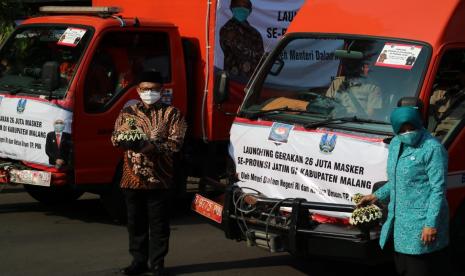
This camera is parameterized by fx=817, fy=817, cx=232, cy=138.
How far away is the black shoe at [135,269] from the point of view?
675 cm

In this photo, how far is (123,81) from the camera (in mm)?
8648

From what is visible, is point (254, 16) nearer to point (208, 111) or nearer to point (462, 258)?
point (208, 111)

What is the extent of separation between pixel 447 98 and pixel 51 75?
3.93 m

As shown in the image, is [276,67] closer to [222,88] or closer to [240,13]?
[222,88]

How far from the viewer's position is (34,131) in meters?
8.37

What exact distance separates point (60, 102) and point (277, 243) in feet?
10.5

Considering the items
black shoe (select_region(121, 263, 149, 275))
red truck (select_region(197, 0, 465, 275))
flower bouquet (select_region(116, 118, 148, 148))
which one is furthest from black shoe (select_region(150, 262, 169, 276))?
flower bouquet (select_region(116, 118, 148, 148))

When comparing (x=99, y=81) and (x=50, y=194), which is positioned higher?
(x=99, y=81)

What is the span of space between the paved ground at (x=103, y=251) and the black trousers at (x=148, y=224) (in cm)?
35

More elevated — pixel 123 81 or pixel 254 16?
pixel 254 16

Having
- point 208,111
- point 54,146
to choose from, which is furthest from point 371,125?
point 54,146

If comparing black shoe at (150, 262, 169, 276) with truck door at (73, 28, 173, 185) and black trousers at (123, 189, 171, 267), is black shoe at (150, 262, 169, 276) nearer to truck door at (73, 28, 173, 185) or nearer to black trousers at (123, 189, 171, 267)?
black trousers at (123, 189, 171, 267)

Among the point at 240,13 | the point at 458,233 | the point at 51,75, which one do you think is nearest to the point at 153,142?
the point at 51,75

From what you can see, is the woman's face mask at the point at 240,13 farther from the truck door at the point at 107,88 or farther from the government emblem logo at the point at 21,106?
the government emblem logo at the point at 21,106
